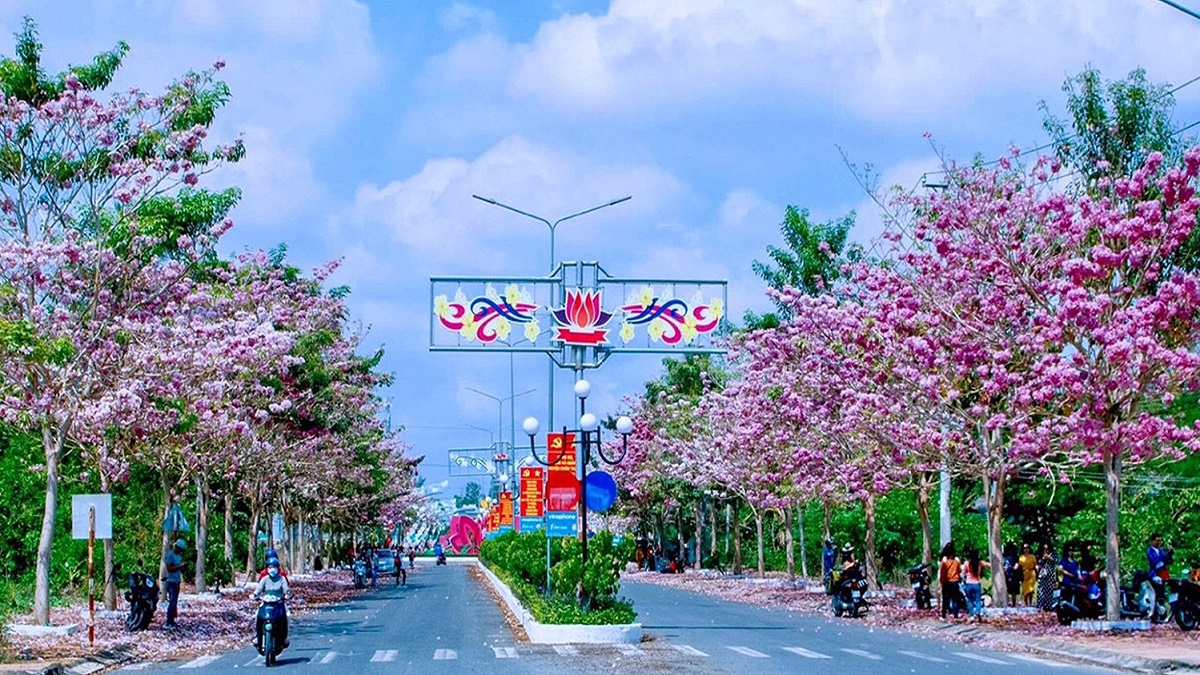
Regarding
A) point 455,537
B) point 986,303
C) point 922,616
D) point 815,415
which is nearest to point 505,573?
point 815,415

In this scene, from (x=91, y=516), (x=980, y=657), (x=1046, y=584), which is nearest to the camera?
(x=980, y=657)

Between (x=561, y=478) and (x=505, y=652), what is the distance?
1251cm

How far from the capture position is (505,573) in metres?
51.6

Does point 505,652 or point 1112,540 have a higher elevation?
point 1112,540

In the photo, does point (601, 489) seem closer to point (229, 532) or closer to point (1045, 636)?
point (1045, 636)

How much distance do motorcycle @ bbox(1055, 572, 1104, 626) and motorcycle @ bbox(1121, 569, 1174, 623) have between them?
66 centimetres

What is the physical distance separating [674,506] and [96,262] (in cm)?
5398

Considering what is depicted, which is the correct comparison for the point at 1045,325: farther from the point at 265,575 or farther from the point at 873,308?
the point at 265,575

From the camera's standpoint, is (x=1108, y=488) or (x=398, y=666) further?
(x=1108, y=488)

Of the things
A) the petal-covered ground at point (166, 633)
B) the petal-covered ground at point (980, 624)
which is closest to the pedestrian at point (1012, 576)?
the petal-covered ground at point (980, 624)

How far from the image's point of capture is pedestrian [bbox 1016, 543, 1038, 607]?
35562mm

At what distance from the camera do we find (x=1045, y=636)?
92.4 feet

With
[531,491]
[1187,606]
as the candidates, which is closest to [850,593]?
[1187,606]

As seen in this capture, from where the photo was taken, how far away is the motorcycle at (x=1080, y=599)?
2991cm
